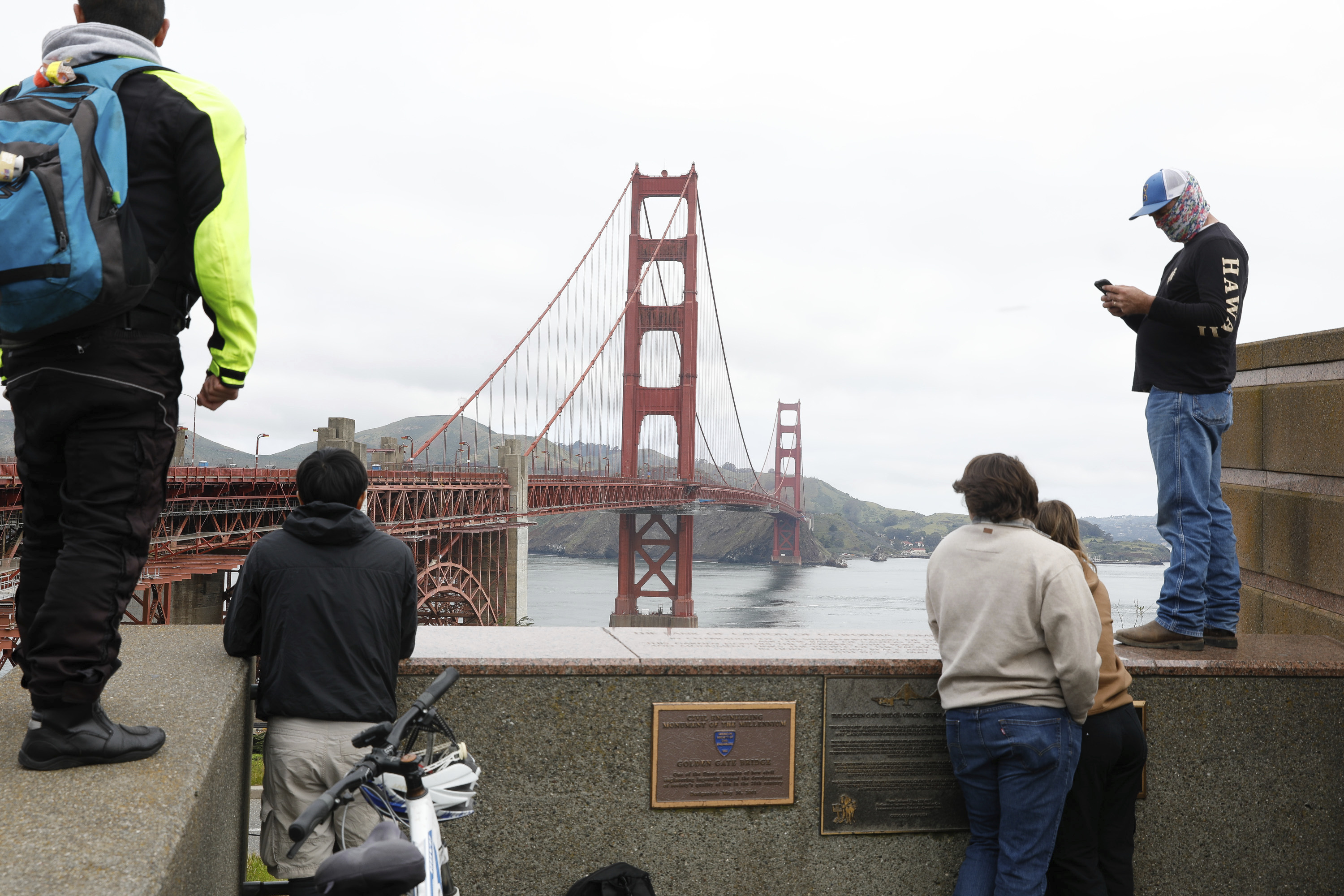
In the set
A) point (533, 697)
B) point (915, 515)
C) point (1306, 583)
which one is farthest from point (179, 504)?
point (915, 515)

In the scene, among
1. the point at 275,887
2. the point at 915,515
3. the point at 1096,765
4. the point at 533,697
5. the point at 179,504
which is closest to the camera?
the point at 275,887

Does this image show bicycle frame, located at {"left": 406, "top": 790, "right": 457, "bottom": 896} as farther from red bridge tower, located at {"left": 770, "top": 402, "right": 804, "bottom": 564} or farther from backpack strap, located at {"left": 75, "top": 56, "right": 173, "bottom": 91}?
red bridge tower, located at {"left": 770, "top": 402, "right": 804, "bottom": 564}

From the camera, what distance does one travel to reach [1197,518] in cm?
308

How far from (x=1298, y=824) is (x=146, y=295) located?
3.61 metres

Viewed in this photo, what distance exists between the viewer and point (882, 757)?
279 centimetres

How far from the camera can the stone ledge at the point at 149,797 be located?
124 cm

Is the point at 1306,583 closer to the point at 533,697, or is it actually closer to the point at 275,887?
the point at 533,697

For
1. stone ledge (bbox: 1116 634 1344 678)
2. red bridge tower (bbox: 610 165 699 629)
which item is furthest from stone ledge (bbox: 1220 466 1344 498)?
red bridge tower (bbox: 610 165 699 629)

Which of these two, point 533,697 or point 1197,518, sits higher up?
point 1197,518

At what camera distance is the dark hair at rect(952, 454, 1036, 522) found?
233cm

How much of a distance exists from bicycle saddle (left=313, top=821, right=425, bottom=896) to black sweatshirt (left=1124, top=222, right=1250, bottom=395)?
9.07 feet

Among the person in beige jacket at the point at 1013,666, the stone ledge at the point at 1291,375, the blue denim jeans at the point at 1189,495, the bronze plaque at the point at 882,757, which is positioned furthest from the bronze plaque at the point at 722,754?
the stone ledge at the point at 1291,375

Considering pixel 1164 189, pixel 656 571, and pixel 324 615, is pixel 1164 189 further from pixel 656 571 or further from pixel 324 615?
pixel 656 571

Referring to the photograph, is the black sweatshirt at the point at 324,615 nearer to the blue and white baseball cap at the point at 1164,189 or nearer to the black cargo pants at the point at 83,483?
the black cargo pants at the point at 83,483
